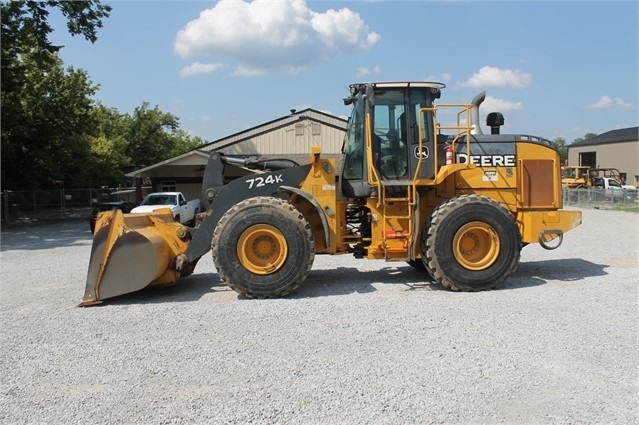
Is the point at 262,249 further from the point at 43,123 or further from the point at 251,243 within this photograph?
the point at 43,123

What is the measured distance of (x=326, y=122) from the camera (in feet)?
104

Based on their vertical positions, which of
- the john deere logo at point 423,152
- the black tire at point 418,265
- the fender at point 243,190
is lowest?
the black tire at point 418,265

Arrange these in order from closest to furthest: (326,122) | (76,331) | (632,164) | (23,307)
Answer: (76,331) → (23,307) → (326,122) → (632,164)

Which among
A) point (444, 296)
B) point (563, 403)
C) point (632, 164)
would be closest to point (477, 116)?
point (444, 296)

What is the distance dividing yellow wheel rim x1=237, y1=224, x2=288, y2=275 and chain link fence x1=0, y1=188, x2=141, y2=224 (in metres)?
22.1

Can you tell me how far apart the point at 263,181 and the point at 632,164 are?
5635 cm

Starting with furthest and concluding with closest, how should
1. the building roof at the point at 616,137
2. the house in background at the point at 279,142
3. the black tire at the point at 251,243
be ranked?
the building roof at the point at 616,137, the house in background at the point at 279,142, the black tire at the point at 251,243

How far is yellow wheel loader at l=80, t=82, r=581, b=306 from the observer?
7.14 meters

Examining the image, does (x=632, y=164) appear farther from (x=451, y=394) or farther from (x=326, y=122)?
(x=451, y=394)

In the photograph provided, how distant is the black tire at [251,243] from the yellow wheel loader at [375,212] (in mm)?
14

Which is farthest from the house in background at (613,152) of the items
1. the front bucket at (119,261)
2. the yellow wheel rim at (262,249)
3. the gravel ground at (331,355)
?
the front bucket at (119,261)

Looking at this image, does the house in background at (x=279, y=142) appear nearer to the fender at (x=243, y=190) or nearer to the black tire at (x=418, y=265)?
the black tire at (x=418, y=265)

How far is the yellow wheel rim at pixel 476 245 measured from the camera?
7426 millimetres

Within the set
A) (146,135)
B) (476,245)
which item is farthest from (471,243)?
(146,135)
